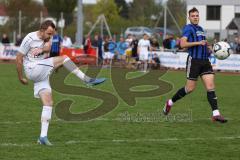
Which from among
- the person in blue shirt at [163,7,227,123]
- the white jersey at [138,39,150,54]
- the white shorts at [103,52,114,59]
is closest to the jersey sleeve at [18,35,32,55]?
the person in blue shirt at [163,7,227,123]

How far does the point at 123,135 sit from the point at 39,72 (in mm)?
1859

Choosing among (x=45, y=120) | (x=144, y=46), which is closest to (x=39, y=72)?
(x=45, y=120)

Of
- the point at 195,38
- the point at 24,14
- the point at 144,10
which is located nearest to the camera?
the point at 195,38

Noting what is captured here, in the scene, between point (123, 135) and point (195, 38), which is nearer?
point (123, 135)

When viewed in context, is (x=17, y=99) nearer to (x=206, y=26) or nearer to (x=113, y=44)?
(x=113, y=44)

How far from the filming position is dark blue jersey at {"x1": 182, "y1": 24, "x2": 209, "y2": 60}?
12.0m

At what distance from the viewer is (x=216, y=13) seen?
67.8 metres

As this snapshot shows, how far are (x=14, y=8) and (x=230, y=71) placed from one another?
113ft

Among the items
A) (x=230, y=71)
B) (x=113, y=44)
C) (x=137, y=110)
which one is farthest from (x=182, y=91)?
(x=113, y=44)

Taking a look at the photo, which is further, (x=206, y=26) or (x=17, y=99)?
(x=206, y=26)

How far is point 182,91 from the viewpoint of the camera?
12398mm

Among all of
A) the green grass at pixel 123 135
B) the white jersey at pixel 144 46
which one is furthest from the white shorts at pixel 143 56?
the green grass at pixel 123 135

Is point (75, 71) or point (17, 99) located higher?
point (75, 71)

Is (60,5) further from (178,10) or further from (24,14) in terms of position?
(178,10)
